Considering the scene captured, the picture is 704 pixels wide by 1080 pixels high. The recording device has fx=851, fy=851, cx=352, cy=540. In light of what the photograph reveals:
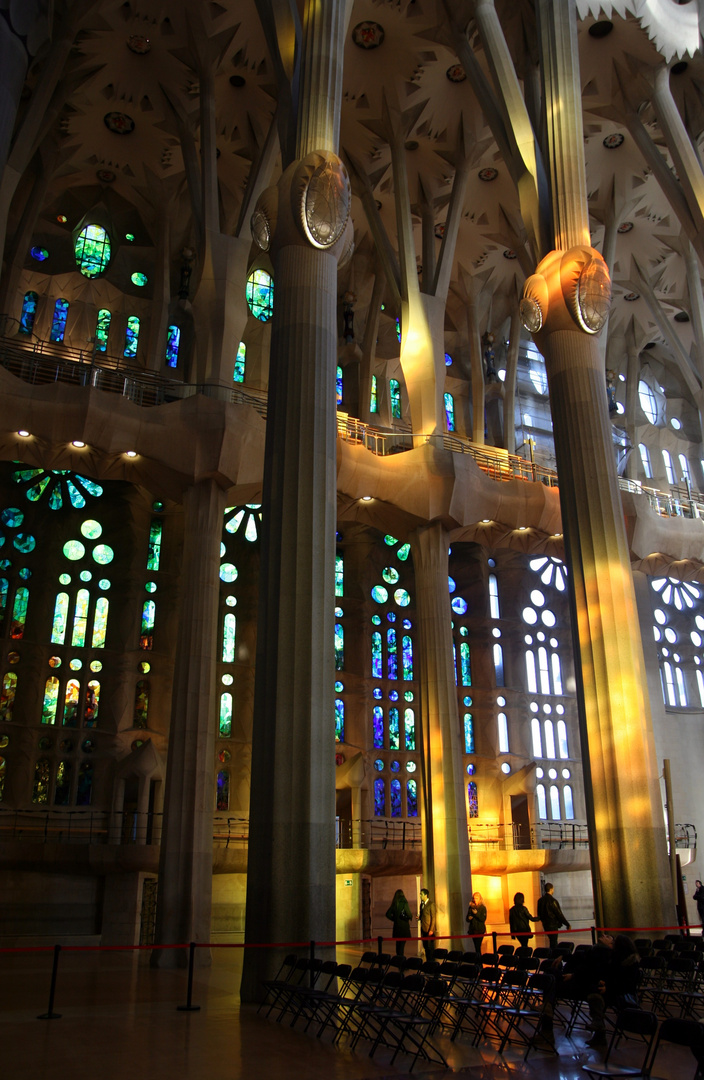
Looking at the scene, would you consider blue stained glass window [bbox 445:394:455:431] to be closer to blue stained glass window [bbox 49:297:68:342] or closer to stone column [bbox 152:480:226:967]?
blue stained glass window [bbox 49:297:68:342]

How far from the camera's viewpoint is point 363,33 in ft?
74.3

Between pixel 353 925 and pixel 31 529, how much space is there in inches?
556

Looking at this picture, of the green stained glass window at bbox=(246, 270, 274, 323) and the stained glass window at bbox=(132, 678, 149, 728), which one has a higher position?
the green stained glass window at bbox=(246, 270, 274, 323)

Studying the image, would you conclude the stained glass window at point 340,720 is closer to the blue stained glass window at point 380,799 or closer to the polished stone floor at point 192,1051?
the blue stained glass window at point 380,799

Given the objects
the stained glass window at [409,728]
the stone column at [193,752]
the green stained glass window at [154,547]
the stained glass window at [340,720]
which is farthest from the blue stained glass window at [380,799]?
the stone column at [193,752]

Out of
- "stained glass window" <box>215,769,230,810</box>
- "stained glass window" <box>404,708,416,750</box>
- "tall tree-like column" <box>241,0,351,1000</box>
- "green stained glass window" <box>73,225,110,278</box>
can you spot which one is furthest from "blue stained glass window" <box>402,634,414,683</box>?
"tall tree-like column" <box>241,0,351,1000</box>

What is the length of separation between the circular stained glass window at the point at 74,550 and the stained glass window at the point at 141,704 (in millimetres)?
3934

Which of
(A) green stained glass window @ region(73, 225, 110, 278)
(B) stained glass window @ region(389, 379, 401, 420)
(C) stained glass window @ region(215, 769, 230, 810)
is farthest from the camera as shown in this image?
(B) stained glass window @ region(389, 379, 401, 420)

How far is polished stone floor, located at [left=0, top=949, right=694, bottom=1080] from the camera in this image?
6449 mm

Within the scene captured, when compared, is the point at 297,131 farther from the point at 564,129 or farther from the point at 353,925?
the point at 353,925

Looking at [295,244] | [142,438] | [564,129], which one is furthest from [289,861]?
[564,129]

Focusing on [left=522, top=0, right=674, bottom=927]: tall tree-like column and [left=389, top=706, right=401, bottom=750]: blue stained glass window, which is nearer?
[left=522, top=0, right=674, bottom=927]: tall tree-like column

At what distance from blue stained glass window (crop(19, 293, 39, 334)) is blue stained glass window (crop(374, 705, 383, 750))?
1566 centimetres

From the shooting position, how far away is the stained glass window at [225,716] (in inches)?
962
